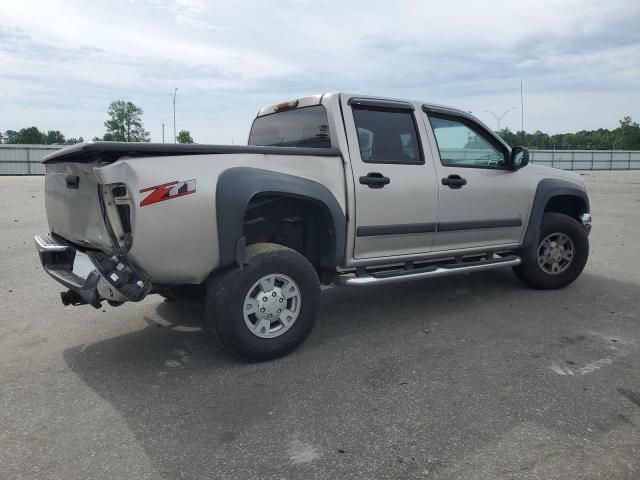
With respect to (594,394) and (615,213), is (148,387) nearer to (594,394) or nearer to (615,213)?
(594,394)

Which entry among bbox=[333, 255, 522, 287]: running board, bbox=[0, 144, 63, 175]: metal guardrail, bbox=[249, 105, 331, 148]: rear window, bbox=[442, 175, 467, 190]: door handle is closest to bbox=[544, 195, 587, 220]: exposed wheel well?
bbox=[333, 255, 522, 287]: running board

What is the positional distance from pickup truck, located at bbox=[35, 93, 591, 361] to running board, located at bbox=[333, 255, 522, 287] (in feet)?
0.06

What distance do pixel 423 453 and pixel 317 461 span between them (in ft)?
1.69

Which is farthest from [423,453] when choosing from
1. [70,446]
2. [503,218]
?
[503,218]

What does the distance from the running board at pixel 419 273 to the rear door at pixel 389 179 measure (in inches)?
6.9

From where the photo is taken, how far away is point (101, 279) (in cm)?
322

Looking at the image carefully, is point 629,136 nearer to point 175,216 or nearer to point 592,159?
point 592,159

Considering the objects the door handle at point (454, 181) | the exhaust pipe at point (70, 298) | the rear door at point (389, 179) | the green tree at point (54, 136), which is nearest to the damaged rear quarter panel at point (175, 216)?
the exhaust pipe at point (70, 298)

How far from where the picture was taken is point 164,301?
16.8 ft

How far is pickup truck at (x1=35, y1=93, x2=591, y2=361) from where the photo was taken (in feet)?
10.5

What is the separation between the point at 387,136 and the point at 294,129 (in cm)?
84

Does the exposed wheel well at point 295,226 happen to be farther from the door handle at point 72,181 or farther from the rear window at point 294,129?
the door handle at point 72,181

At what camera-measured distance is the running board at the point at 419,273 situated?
4098mm

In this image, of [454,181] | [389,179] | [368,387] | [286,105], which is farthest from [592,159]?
[368,387]
